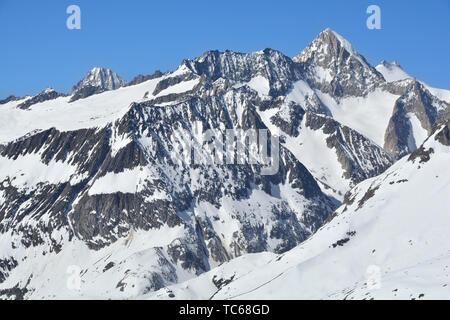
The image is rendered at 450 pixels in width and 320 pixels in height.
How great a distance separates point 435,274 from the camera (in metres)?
148
